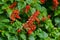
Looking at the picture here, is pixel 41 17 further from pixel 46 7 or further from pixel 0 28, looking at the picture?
pixel 0 28

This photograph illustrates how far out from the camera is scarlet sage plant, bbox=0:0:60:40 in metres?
3.45

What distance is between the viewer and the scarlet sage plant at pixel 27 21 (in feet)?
11.3

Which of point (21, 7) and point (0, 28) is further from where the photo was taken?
point (21, 7)

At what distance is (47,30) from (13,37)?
2.37 ft

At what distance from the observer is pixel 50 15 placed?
167 inches

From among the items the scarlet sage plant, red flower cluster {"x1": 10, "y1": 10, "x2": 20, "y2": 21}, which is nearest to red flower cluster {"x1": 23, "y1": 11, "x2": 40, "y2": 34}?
the scarlet sage plant

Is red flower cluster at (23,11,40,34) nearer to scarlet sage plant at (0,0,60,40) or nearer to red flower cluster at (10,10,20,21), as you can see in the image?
scarlet sage plant at (0,0,60,40)

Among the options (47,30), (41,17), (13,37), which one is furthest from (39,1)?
(13,37)

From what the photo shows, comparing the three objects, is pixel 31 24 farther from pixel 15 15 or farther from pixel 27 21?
pixel 15 15

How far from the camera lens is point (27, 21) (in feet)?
11.3

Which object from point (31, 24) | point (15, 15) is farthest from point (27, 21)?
point (15, 15)

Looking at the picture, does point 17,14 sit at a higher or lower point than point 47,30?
higher

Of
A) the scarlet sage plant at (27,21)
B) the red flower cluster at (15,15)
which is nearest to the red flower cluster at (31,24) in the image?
the scarlet sage plant at (27,21)

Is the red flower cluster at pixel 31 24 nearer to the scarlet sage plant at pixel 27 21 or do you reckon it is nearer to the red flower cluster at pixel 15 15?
the scarlet sage plant at pixel 27 21
